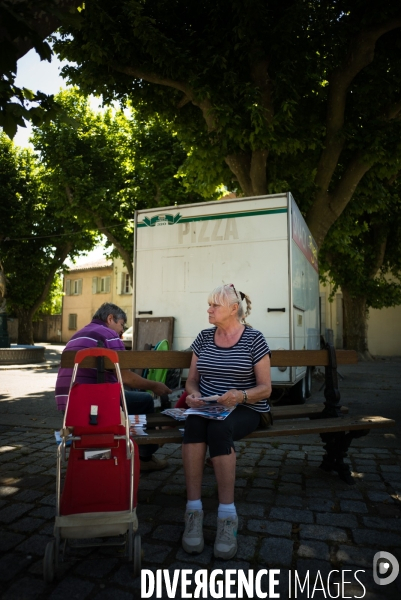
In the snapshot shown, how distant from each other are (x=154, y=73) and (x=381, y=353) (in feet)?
71.2

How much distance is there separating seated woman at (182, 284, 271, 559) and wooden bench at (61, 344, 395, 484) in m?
0.25

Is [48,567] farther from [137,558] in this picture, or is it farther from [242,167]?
[242,167]

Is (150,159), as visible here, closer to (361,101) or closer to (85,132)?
(85,132)

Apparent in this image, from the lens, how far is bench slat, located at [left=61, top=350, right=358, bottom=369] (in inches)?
144

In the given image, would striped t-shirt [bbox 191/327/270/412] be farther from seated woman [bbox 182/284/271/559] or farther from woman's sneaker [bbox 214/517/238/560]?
woman's sneaker [bbox 214/517/238/560]

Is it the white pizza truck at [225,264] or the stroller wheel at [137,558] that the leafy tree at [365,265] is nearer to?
the white pizza truck at [225,264]

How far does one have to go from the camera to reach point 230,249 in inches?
Result: 275

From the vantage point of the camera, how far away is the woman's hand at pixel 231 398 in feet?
10.9

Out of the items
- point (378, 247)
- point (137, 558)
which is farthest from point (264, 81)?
point (378, 247)

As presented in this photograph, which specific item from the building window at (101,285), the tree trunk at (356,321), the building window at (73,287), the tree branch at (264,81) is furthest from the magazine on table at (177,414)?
the building window at (73,287)

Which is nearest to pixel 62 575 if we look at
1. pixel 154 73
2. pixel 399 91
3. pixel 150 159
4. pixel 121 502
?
pixel 121 502

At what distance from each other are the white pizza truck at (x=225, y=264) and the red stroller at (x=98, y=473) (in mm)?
4154

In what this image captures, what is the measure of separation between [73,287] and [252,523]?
1760 inches

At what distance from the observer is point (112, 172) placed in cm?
2156
